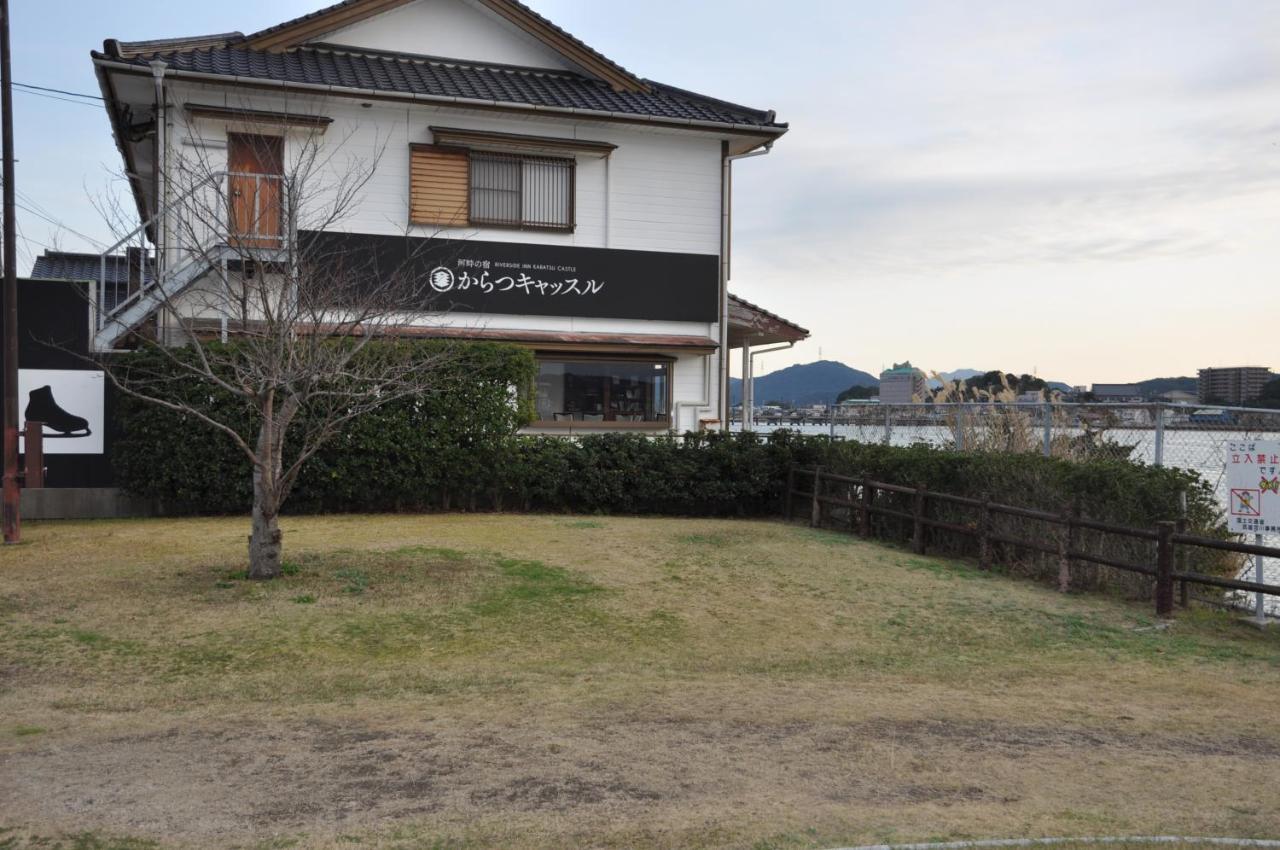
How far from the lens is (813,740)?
6156mm

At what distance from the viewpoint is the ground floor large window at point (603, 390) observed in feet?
61.3

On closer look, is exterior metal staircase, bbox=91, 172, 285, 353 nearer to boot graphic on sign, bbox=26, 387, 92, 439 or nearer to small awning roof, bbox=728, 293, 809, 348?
boot graphic on sign, bbox=26, 387, 92, 439

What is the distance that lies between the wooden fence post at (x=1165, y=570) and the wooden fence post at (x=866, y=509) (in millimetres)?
4880

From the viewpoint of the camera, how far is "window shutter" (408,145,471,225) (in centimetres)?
Answer: 1773

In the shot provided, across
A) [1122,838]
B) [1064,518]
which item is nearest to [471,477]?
[1064,518]

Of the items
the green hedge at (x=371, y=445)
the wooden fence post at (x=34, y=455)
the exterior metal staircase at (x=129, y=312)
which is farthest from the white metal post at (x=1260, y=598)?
the wooden fence post at (x=34, y=455)

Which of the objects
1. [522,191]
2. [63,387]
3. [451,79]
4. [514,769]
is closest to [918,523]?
[514,769]

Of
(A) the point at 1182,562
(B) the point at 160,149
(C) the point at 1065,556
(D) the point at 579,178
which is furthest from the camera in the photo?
(D) the point at 579,178

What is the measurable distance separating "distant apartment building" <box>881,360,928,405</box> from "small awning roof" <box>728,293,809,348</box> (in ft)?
8.15

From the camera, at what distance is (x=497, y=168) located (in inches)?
721

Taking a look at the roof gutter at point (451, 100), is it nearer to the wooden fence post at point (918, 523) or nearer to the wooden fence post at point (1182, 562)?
the wooden fence post at point (918, 523)

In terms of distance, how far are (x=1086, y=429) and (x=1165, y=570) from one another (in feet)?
19.8

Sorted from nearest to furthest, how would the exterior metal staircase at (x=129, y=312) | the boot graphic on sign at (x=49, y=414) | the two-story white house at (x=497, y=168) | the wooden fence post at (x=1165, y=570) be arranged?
the wooden fence post at (x=1165, y=570) < the exterior metal staircase at (x=129, y=312) < the boot graphic on sign at (x=49, y=414) < the two-story white house at (x=497, y=168)

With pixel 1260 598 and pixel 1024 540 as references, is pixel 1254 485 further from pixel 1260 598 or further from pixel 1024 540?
pixel 1024 540
